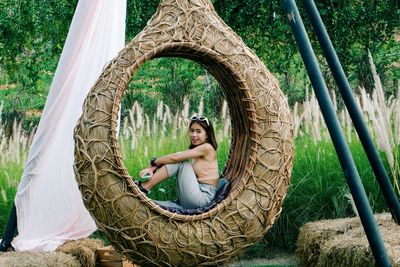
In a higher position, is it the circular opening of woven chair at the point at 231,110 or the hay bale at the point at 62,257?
the circular opening of woven chair at the point at 231,110

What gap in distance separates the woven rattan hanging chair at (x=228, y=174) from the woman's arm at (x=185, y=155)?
159 millimetres

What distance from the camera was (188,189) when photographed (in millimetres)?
4066

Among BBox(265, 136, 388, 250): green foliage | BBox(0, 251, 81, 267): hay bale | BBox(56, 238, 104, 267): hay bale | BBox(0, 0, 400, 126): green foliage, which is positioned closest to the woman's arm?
BBox(0, 251, 81, 267): hay bale

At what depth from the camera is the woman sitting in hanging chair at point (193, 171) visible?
406 cm

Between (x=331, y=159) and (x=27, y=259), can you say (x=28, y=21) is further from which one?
(x=27, y=259)

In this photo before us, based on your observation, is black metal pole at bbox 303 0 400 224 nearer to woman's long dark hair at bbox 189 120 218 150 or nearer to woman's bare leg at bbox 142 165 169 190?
woman's long dark hair at bbox 189 120 218 150

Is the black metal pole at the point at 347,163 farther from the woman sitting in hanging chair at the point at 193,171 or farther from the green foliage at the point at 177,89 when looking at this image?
the green foliage at the point at 177,89

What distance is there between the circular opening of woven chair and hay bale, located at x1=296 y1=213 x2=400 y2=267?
2.35 feet

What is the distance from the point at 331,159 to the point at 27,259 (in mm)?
2588

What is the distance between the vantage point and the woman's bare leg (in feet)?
13.4

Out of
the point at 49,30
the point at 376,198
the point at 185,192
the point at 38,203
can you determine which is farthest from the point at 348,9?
the point at 185,192

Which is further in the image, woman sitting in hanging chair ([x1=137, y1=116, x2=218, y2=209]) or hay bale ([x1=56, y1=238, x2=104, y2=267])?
hay bale ([x1=56, y1=238, x2=104, y2=267])

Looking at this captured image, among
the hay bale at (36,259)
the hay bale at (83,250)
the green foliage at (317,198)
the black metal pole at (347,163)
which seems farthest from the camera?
the green foliage at (317,198)

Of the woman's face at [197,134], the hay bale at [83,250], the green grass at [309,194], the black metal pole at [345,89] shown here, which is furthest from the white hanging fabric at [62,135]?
the black metal pole at [345,89]
